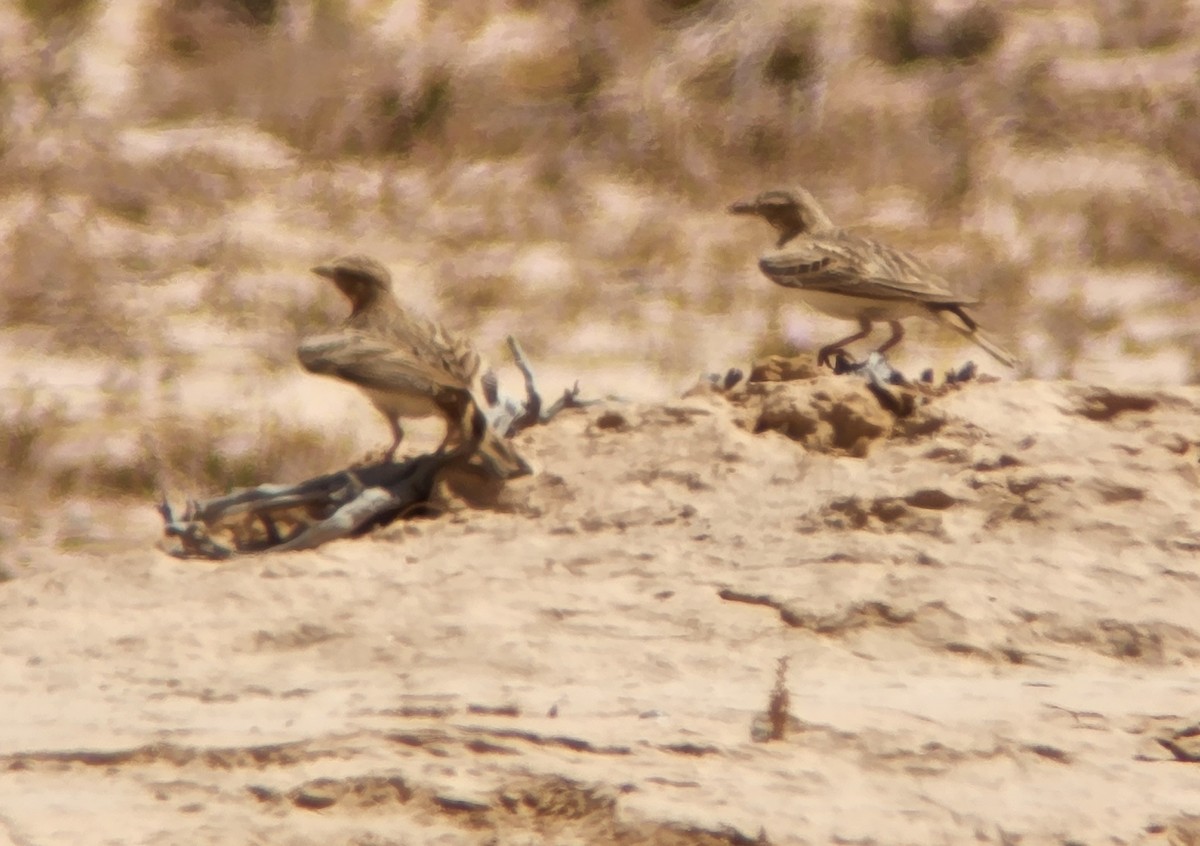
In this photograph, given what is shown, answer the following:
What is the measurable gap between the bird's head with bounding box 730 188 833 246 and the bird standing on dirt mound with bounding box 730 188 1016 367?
41 centimetres

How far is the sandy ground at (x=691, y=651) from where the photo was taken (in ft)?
12.8

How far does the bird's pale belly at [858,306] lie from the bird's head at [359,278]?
5.02 ft

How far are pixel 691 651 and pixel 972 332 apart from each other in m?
2.88

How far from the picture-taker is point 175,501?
351 inches

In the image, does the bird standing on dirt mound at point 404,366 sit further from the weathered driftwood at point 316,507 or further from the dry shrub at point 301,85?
the dry shrub at point 301,85

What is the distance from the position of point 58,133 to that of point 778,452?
8097 mm

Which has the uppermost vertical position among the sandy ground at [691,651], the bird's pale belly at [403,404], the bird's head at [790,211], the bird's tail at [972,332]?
the bird's head at [790,211]

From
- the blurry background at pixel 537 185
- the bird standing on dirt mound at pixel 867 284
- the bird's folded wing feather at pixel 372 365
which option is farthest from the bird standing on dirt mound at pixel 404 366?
the blurry background at pixel 537 185

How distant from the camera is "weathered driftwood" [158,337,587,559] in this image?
5.74 meters

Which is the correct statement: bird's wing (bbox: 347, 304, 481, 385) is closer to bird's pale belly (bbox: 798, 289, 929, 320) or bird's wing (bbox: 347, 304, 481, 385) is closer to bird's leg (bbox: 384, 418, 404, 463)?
bird's leg (bbox: 384, 418, 404, 463)

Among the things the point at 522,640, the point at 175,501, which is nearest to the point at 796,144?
the point at 175,501

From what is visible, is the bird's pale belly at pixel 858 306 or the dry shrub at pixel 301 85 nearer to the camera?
the bird's pale belly at pixel 858 306

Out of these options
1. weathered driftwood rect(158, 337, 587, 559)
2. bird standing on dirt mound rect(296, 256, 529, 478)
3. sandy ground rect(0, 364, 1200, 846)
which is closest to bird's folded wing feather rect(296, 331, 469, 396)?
bird standing on dirt mound rect(296, 256, 529, 478)

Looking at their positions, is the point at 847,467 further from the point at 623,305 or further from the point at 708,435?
the point at 623,305
